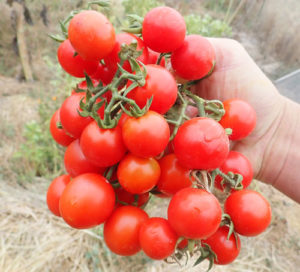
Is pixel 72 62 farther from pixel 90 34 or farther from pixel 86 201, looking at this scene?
pixel 86 201

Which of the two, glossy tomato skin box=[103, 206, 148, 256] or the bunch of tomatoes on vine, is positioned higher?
the bunch of tomatoes on vine

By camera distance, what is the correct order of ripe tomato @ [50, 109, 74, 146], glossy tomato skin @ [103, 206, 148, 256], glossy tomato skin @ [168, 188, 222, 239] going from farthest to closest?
1. ripe tomato @ [50, 109, 74, 146]
2. glossy tomato skin @ [103, 206, 148, 256]
3. glossy tomato skin @ [168, 188, 222, 239]

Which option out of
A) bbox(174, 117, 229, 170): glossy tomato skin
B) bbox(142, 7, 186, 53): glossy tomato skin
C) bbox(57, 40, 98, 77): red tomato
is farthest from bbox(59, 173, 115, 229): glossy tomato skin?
bbox(142, 7, 186, 53): glossy tomato skin

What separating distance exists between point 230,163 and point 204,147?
0.92ft

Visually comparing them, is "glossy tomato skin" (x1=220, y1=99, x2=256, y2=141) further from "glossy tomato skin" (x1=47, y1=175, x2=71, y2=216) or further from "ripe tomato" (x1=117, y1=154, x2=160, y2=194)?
"glossy tomato skin" (x1=47, y1=175, x2=71, y2=216)

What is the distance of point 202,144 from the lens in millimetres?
801

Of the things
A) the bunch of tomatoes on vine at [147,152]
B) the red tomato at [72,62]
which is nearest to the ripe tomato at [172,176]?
the bunch of tomatoes on vine at [147,152]

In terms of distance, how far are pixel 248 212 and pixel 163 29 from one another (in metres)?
0.66

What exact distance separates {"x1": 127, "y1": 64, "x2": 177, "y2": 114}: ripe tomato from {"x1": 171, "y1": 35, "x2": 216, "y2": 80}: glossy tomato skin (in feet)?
0.49

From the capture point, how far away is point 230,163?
1036 millimetres

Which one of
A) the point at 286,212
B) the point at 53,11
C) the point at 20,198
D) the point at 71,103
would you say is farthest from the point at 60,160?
the point at 53,11

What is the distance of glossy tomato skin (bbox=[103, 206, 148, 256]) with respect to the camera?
895 millimetres

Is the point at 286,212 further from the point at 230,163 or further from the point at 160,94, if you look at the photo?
the point at 160,94

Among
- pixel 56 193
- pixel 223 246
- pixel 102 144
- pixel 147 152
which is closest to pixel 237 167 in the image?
pixel 223 246
